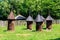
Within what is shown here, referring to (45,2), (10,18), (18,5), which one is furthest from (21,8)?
(10,18)

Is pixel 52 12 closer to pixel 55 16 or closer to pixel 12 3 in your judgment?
pixel 55 16

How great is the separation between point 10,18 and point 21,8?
41315 millimetres

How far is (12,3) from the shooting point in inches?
3063

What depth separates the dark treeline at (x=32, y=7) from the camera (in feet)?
235

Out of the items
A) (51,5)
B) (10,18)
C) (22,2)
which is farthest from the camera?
(22,2)

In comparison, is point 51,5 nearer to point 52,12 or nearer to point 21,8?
point 52,12

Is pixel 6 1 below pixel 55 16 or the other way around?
the other way around

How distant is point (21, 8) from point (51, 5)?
944 centimetres

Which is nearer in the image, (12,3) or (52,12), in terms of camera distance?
(52,12)

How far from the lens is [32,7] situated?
70.9 meters

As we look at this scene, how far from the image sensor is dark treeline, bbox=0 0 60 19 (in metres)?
71.6

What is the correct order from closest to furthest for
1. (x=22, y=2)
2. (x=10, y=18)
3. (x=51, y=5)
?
1. (x=10, y=18)
2. (x=51, y=5)
3. (x=22, y=2)

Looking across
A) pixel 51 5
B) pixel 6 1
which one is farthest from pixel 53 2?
pixel 6 1

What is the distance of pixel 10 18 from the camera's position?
3425 cm
